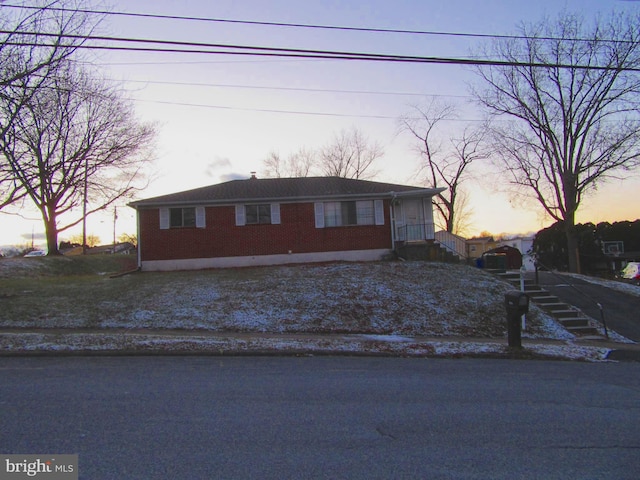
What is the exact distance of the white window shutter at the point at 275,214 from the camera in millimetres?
22547

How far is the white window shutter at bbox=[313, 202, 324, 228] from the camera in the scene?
74.5 ft

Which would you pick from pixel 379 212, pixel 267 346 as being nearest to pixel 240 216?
pixel 379 212

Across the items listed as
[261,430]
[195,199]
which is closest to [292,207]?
[195,199]

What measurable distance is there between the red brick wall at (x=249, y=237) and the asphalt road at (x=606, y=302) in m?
8.00

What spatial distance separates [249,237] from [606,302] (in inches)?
596

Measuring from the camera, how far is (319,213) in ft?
74.4

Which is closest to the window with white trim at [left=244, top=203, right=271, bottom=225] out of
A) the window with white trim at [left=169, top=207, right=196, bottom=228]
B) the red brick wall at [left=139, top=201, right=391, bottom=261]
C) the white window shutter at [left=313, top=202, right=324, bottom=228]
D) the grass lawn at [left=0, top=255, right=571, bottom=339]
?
the red brick wall at [left=139, top=201, right=391, bottom=261]

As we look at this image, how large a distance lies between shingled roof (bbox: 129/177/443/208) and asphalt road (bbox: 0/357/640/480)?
14.2 metres

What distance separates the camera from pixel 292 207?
22.6 m

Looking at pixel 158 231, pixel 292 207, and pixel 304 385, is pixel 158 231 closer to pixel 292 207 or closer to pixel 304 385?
pixel 292 207

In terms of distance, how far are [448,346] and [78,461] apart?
8.20 metres

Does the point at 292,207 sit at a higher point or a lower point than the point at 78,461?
higher

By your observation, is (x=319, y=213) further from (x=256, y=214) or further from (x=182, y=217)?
(x=182, y=217)

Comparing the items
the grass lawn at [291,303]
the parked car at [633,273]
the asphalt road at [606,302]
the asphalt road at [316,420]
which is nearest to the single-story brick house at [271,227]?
the grass lawn at [291,303]
